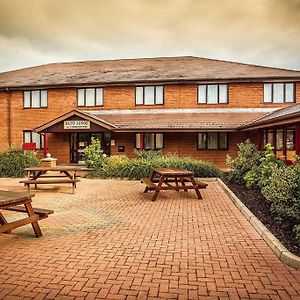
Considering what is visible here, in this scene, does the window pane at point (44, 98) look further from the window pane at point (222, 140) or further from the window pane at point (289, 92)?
the window pane at point (289, 92)

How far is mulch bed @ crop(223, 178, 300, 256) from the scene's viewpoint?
5434 millimetres

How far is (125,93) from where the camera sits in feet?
71.9

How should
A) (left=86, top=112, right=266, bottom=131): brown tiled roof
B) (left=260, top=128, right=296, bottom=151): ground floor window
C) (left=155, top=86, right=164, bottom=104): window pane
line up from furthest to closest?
1. (left=155, top=86, right=164, bottom=104): window pane
2. (left=86, top=112, right=266, bottom=131): brown tiled roof
3. (left=260, top=128, right=296, bottom=151): ground floor window

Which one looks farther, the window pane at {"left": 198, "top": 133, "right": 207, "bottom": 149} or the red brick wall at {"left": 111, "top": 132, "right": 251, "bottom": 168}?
the window pane at {"left": 198, "top": 133, "right": 207, "bottom": 149}

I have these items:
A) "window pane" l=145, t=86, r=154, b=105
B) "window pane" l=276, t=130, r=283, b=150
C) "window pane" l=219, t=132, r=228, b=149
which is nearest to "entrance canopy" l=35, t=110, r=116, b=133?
"window pane" l=145, t=86, r=154, b=105

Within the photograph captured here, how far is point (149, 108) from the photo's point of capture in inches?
858

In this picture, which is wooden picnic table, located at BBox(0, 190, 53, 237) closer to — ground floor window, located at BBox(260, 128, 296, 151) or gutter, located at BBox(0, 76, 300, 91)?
ground floor window, located at BBox(260, 128, 296, 151)

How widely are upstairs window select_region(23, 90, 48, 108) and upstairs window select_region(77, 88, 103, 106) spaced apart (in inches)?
94.5

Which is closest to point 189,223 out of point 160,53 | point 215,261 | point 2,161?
point 215,261

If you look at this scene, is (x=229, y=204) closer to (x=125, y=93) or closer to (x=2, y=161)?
(x=2, y=161)

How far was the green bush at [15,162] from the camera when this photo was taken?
53.1 feet

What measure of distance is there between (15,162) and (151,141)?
856cm

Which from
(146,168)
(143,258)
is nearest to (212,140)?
(146,168)

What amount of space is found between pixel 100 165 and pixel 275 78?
12.0 m
